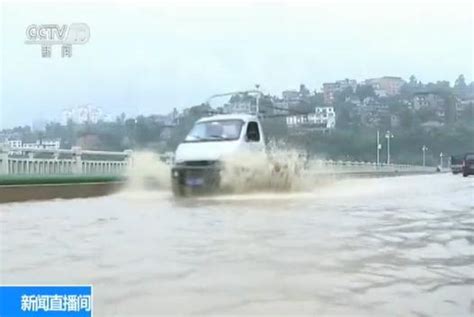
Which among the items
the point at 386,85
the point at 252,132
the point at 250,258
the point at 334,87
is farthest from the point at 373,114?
the point at 250,258

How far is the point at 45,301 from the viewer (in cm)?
264

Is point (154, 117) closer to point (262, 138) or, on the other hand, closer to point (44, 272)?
point (262, 138)

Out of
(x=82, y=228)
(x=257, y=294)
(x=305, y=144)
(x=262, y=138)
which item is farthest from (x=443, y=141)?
(x=257, y=294)

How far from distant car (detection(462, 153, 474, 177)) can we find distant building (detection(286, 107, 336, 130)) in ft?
11.9

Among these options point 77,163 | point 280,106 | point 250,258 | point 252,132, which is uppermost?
point 280,106

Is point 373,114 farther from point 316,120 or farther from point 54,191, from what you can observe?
point 54,191

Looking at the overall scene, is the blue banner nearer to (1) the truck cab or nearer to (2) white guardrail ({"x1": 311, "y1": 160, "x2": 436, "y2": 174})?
(1) the truck cab

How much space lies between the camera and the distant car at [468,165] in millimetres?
12511

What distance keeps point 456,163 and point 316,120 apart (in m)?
4.63

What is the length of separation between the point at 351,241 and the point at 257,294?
2.19 meters

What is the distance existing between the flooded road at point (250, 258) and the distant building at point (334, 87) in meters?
1.68

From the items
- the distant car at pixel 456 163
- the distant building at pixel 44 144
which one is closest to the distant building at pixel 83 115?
the distant building at pixel 44 144

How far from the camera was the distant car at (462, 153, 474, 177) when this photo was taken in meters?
12.5

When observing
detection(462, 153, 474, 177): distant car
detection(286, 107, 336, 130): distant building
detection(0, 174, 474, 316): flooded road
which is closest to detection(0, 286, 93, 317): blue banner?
detection(0, 174, 474, 316): flooded road
